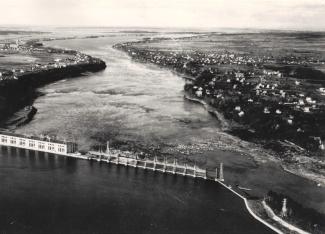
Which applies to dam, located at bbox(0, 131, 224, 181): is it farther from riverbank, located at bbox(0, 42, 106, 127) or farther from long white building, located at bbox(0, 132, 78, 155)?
riverbank, located at bbox(0, 42, 106, 127)

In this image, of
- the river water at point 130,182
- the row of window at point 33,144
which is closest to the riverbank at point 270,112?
the river water at point 130,182

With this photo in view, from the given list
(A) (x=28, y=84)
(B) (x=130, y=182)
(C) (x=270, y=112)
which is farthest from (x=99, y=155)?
(A) (x=28, y=84)

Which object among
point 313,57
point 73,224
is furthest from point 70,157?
point 313,57

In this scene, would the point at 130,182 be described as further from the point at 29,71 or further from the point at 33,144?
the point at 29,71

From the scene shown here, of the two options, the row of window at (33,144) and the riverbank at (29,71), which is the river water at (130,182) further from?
the riverbank at (29,71)

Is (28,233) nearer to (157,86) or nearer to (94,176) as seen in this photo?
(94,176)

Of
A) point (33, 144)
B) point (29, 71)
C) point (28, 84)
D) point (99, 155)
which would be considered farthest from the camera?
point (29, 71)
